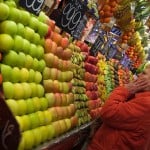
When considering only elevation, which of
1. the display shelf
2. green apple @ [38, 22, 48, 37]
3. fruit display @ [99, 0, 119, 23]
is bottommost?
the display shelf

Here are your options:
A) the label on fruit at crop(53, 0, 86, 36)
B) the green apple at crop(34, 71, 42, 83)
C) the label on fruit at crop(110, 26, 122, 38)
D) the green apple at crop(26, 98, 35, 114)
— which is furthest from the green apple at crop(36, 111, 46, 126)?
the label on fruit at crop(110, 26, 122, 38)

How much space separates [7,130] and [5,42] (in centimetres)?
101

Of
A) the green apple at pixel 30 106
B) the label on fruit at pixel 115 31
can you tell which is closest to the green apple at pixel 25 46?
the green apple at pixel 30 106

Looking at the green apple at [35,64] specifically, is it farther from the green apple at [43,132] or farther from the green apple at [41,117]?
the green apple at [43,132]

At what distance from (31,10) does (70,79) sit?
1131 mm

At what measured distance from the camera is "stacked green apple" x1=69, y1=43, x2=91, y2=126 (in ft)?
13.5

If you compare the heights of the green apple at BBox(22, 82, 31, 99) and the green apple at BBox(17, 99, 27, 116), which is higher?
the green apple at BBox(22, 82, 31, 99)

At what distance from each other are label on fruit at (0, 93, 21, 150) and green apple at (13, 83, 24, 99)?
99cm

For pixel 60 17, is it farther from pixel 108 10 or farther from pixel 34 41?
pixel 108 10

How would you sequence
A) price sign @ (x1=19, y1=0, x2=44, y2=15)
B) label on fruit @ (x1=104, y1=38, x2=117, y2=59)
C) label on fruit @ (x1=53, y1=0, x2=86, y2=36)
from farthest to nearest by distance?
label on fruit @ (x1=104, y1=38, x2=117, y2=59), label on fruit @ (x1=53, y1=0, x2=86, y2=36), price sign @ (x1=19, y1=0, x2=44, y2=15)

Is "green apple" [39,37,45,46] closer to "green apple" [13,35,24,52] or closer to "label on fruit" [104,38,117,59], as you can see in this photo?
"green apple" [13,35,24,52]

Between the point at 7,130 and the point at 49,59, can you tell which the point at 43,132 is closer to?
the point at 49,59

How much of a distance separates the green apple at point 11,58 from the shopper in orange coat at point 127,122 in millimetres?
1068

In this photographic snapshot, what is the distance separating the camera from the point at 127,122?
3.28 metres
